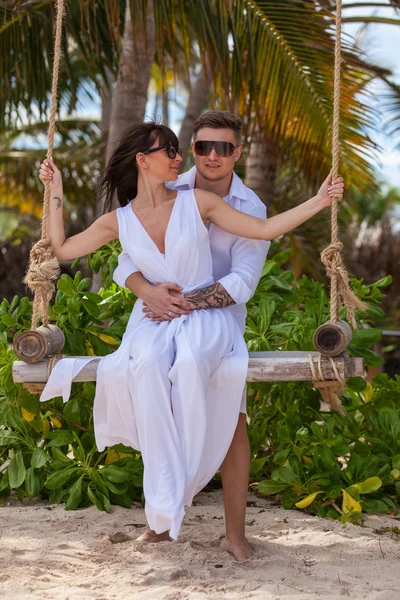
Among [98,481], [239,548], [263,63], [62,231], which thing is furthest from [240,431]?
[263,63]

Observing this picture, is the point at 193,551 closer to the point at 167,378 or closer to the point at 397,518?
the point at 167,378

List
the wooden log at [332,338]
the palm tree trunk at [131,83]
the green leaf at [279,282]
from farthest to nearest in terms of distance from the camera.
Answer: the palm tree trunk at [131,83] → the green leaf at [279,282] → the wooden log at [332,338]

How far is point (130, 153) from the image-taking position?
3.36 metres

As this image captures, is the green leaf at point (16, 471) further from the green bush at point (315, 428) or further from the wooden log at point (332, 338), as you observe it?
the wooden log at point (332, 338)

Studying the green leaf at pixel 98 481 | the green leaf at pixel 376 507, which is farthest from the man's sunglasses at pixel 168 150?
the green leaf at pixel 376 507

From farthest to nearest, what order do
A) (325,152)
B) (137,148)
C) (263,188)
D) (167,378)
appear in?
1. (263,188)
2. (325,152)
3. (137,148)
4. (167,378)

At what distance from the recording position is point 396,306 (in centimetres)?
1177

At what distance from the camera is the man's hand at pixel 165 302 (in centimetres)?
317

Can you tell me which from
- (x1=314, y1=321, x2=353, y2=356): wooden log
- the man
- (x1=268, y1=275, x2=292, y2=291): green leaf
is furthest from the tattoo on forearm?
(x1=268, y1=275, x2=292, y2=291): green leaf

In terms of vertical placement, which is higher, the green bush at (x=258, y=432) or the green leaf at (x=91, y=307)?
the green leaf at (x=91, y=307)

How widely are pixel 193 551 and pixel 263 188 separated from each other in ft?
15.0

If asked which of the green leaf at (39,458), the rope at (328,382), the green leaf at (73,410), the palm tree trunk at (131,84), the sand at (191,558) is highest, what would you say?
the palm tree trunk at (131,84)

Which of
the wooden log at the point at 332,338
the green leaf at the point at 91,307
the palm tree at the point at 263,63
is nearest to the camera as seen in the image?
the wooden log at the point at 332,338

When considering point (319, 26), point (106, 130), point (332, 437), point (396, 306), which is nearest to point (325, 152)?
point (319, 26)
